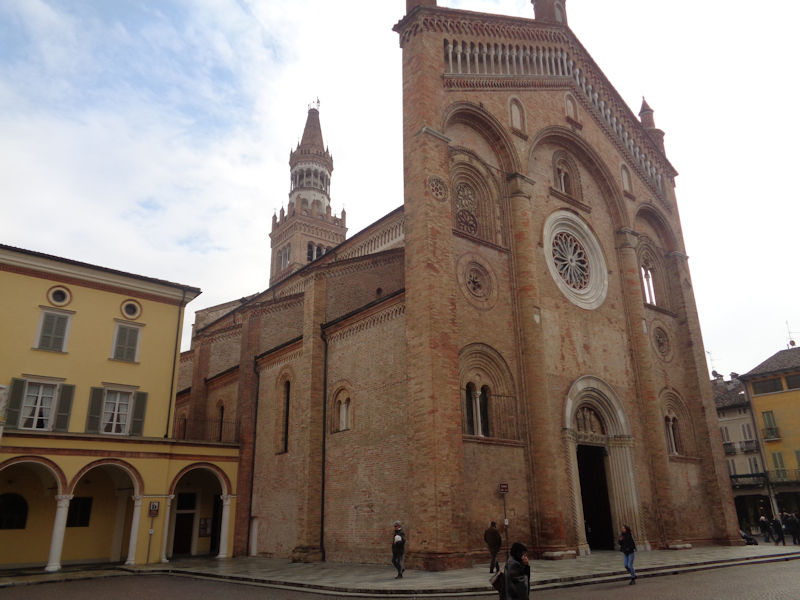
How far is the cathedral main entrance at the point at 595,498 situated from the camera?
786 inches

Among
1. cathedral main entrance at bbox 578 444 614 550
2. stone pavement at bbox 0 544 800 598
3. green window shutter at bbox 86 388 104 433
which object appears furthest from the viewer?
cathedral main entrance at bbox 578 444 614 550

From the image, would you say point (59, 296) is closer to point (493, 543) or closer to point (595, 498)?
point (493, 543)

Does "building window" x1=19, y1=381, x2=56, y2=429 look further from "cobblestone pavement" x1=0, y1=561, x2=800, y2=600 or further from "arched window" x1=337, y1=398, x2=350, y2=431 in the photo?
"arched window" x1=337, y1=398, x2=350, y2=431

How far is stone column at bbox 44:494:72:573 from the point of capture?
17422 mm

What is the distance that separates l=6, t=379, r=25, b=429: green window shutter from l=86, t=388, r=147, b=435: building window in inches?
78.2

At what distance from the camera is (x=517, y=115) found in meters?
21.2

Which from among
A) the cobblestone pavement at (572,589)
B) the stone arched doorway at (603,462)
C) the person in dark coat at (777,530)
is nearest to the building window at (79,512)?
the cobblestone pavement at (572,589)

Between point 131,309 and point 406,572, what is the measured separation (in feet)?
45.4

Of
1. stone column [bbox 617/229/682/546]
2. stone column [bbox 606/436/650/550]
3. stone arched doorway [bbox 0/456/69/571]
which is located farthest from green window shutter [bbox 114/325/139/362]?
stone column [bbox 617/229/682/546]

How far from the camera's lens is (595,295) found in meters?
22.2

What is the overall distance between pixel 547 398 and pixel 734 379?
40.1 m

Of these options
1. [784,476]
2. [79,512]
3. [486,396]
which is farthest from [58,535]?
[784,476]

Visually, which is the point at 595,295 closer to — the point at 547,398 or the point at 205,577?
the point at 547,398

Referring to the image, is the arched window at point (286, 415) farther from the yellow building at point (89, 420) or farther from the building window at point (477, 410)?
the building window at point (477, 410)
